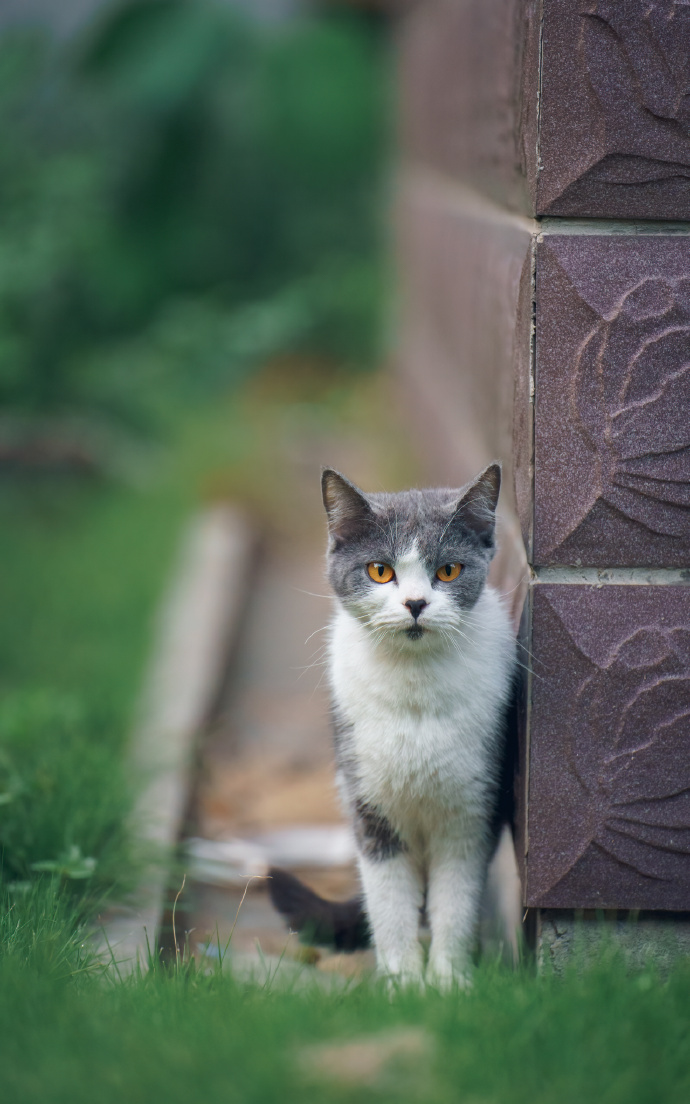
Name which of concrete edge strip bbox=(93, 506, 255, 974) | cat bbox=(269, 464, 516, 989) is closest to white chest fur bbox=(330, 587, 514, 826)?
cat bbox=(269, 464, 516, 989)

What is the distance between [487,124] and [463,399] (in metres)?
1.10

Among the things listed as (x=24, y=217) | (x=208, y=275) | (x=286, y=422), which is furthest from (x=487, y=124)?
(x=208, y=275)

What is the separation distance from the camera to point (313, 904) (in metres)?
2.46

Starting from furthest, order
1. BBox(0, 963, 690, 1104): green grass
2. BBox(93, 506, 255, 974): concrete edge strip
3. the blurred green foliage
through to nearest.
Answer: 1. the blurred green foliage
2. BBox(93, 506, 255, 974): concrete edge strip
3. BBox(0, 963, 690, 1104): green grass

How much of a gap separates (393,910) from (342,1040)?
2.17 ft

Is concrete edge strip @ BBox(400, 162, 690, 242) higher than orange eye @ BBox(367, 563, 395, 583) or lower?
higher

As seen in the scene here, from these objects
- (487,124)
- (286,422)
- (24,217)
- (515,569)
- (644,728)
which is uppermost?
(487,124)

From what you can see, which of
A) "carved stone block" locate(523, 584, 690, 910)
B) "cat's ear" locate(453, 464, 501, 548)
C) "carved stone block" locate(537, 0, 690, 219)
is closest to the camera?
"carved stone block" locate(537, 0, 690, 219)

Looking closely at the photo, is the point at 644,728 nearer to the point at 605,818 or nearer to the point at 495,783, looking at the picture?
the point at 605,818

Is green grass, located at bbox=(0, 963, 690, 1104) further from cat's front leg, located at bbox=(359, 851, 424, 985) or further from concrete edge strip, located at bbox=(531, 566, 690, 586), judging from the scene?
concrete edge strip, located at bbox=(531, 566, 690, 586)

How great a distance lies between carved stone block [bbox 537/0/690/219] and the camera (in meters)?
1.94

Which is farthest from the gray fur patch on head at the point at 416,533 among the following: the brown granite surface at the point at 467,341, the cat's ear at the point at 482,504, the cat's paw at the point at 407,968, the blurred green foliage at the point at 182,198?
the blurred green foliage at the point at 182,198

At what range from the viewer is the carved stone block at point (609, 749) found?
2.09 metres

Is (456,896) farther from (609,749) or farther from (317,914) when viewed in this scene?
(609,749)
